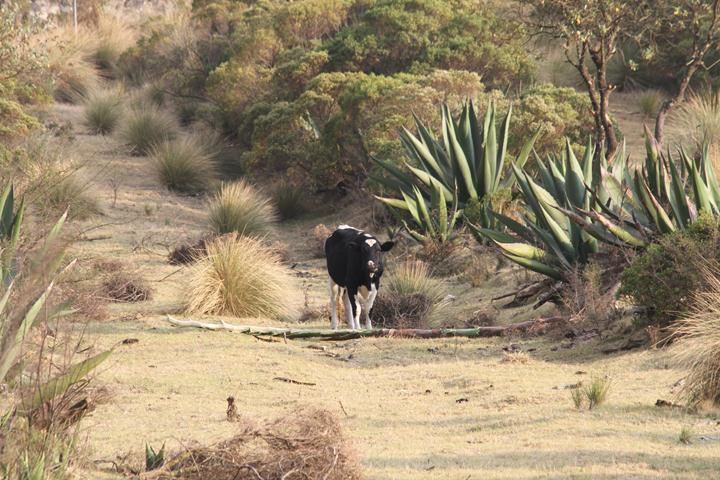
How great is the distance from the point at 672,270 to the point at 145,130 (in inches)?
698

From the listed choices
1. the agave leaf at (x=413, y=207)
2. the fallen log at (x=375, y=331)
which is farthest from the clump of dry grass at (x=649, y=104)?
the fallen log at (x=375, y=331)

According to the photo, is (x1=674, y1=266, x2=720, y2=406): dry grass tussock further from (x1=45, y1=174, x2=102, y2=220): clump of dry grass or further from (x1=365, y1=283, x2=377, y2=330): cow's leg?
(x1=45, y1=174, x2=102, y2=220): clump of dry grass

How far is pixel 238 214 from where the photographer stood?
1828 cm

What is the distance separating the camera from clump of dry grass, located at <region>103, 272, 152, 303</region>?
43.2ft

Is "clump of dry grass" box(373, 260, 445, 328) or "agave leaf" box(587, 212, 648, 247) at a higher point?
"agave leaf" box(587, 212, 648, 247)

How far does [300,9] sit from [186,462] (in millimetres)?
21623

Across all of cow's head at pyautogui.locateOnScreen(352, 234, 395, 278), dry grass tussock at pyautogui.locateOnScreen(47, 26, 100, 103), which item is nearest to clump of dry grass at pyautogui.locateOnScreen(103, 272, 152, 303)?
cow's head at pyautogui.locateOnScreen(352, 234, 395, 278)

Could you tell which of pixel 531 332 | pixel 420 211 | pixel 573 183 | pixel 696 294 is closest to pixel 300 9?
pixel 420 211

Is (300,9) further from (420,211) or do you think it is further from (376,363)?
(376,363)

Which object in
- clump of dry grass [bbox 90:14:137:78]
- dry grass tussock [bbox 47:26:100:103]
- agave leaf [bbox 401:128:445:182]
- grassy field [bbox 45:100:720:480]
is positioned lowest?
grassy field [bbox 45:100:720:480]

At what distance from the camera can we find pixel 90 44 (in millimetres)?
35906

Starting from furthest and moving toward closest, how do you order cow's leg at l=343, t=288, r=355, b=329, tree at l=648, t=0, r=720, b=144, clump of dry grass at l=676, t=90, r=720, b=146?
clump of dry grass at l=676, t=90, r=720, b=146 → tree at l=648, t=0, r=720, b=144 → cow's leg at l=343, t=288, r=355, b=329

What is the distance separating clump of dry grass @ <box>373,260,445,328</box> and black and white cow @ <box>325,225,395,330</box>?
56cm

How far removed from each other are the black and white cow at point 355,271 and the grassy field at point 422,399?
73 cm
